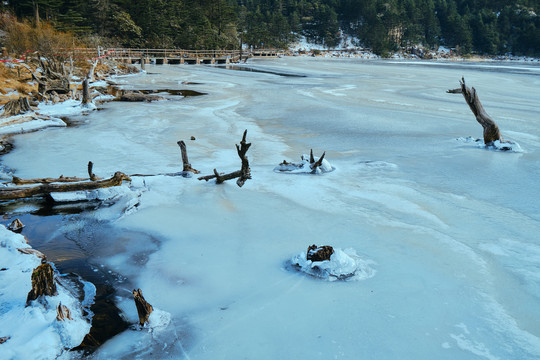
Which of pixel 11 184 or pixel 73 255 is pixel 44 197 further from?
pixel 73 255

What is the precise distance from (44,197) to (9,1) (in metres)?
34.4

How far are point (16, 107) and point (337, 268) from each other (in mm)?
12228

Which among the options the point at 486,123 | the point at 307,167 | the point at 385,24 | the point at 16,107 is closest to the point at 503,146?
the point at 486,123

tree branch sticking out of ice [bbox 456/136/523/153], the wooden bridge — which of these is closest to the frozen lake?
tree branch sticking out of ice [bbox 456/136/523/153]

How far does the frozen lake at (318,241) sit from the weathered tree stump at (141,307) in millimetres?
123

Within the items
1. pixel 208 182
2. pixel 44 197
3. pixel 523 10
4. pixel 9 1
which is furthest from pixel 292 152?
pixel 523 10

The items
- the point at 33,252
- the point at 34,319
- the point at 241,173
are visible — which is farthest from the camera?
the point at 241,173

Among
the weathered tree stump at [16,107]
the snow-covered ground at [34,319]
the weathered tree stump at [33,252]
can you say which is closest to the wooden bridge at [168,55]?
the weathered tree stump at [16,107]

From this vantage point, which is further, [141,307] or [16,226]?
[16,226]

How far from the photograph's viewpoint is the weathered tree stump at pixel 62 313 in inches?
130

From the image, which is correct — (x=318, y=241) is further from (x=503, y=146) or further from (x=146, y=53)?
(x=146, y=53)

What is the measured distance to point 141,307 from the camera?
3.42 meters

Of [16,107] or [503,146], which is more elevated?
[16,107]

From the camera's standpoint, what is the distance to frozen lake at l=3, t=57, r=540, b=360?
132 inches
